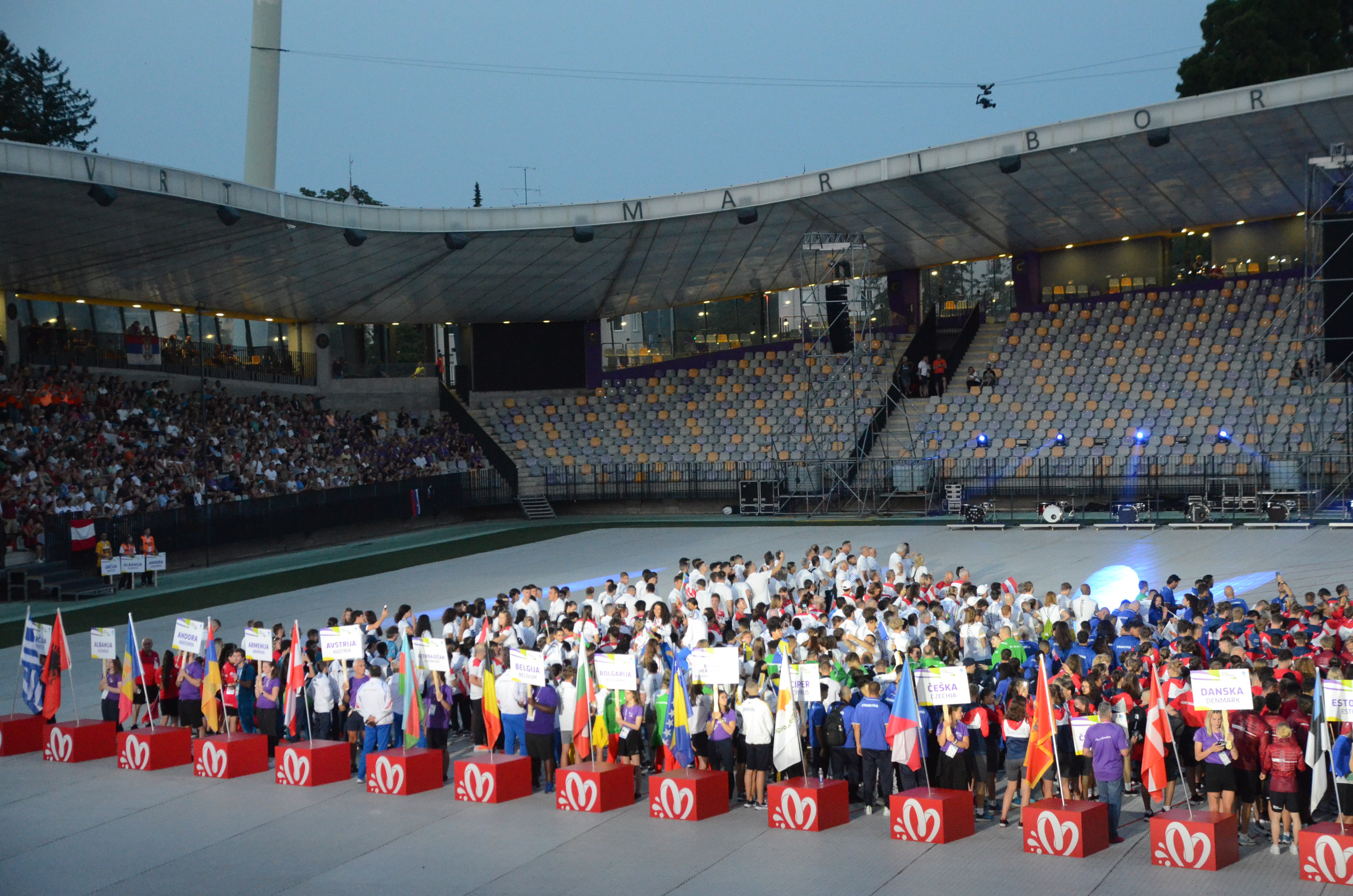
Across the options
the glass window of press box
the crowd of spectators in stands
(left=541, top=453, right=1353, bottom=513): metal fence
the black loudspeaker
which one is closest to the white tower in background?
the crowd of spectators in stands

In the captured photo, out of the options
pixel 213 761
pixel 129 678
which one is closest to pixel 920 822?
pixel 213 761

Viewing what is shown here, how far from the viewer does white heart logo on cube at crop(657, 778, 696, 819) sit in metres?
12.8

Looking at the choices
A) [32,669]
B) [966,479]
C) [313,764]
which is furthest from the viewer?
[966,479]

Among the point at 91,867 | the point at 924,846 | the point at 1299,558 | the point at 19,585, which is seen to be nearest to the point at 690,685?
the point at 924,846

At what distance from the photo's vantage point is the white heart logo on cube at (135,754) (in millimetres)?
15758

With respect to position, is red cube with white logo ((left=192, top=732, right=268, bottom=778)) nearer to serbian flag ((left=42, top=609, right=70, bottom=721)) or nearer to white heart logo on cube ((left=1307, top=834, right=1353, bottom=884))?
serbian flag ((left=42, top=609, right=70, bottom=721))

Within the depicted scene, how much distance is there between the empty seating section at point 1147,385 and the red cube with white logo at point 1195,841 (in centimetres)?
2697

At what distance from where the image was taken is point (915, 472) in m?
40.8

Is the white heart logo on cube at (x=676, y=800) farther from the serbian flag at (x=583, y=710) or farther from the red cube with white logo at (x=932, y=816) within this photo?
the red cube with white logo at (x=932, y=816)

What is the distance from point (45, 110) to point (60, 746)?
59934 millimetres

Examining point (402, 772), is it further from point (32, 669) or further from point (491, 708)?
point (32, 669)

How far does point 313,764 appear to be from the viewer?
14664 millimetres

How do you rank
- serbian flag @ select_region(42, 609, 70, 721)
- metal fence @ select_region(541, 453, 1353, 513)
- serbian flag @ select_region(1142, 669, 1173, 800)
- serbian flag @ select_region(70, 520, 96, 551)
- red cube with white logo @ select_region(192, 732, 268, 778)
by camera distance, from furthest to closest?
1. metal fence @ select_region(541, 453, 1353, 513)
2. serbian flag @ select_region(70, 520, 96, 551)
3. serbian flag @ select_region(42, 609, 70, 721)
4. red cube with white logo @ select_region(192, 732, 268, 778)
5. serbian flag @ select_region(1142, 669, 1173, 800)

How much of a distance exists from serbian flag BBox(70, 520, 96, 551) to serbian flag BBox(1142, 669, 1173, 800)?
25521 mm
